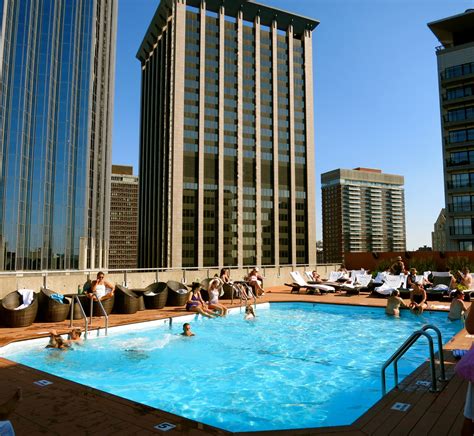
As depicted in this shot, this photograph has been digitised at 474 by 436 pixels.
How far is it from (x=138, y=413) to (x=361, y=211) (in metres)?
176

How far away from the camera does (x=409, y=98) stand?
2167 cm

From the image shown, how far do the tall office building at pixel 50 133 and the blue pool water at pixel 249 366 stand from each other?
3981 cm

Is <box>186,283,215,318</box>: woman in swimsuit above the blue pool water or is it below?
above

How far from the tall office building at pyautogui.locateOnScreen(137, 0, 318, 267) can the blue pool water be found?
66.0 m

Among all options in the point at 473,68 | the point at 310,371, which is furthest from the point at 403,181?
the point at 310,371

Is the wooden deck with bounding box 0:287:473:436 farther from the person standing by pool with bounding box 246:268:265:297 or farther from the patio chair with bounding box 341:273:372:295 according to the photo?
the patio chair with bounding box 341:273:372:295

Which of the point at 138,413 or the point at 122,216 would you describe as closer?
the point at 138,413

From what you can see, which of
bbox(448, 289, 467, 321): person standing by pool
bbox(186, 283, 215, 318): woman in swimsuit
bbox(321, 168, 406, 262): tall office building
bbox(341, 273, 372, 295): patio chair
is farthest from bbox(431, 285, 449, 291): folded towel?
bbox(321, 168, 406, 262): tall office building

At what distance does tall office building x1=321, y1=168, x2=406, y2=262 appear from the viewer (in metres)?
169

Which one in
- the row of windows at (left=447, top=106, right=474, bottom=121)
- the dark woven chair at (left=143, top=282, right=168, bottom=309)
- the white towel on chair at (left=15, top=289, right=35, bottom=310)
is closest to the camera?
the white towel on chair at (left=15, top=289, right=35, bottom=310)

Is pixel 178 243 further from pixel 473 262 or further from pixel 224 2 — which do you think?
pixel 473 262

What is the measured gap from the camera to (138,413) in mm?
4176

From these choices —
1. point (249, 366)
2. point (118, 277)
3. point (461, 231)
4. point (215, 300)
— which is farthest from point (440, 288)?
point (461, 231)

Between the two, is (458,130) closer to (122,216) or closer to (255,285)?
(255,285)
